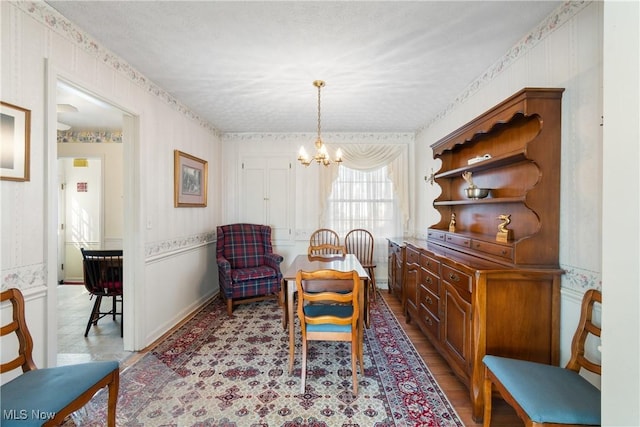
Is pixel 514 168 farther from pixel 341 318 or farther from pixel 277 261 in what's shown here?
pixel 277 261

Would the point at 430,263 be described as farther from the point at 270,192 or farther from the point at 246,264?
the point at 270,192

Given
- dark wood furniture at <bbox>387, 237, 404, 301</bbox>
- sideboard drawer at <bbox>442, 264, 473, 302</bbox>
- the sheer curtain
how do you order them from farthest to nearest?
the sheer curtain
dark wood furniture at <bbox>387, 237, 404, 301</bbox>
sideboard drawer at <bbox>442, 264, 473, 302</bbox>

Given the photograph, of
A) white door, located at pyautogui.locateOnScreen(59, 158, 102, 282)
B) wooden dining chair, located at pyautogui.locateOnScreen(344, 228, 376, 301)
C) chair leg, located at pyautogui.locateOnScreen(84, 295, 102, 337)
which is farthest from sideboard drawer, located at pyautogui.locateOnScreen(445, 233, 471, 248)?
white door, located at pyautogui.locateOnScreen(59, 158, 102, 282)

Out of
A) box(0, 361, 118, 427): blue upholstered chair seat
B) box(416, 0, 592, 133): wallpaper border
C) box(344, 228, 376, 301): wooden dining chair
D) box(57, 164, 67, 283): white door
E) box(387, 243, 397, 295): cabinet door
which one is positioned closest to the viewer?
box(0, 361, 118, 427): blue upholstered chair seat

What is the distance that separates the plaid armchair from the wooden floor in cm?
179

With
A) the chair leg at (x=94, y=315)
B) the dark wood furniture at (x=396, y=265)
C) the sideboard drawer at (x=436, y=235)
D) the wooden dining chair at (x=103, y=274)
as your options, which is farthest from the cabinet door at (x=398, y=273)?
the chair leg at (x=94, y=315)

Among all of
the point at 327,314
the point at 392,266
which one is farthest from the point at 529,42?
the point at 392,266

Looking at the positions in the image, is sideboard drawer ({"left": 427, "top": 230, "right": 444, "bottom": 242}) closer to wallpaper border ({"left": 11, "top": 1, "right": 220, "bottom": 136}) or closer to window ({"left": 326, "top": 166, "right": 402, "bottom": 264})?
window ({"left": 326, "top": 166, "right": 402, "bottom": 264})

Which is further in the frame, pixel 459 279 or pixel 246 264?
pixel 246 264

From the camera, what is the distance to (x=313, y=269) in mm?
2467

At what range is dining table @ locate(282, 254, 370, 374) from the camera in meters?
2.11

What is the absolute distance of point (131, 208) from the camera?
253 centimetres

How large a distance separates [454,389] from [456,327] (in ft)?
1.53

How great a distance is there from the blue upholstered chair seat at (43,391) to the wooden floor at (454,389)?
7.03 ft
